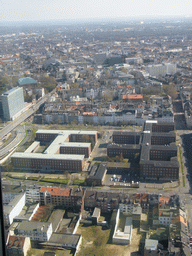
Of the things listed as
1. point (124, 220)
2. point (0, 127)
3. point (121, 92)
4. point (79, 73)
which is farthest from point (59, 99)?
point (124, 220)

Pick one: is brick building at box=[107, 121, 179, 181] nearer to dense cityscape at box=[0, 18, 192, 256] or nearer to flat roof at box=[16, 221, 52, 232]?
dense cityscape at box=[0, 18, 192, 256]

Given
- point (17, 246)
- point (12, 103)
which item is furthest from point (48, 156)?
point (12, 103)

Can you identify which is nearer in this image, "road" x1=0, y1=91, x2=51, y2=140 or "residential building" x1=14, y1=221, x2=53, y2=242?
"residential building" x1=14, y1=221, x2=53, y2=242

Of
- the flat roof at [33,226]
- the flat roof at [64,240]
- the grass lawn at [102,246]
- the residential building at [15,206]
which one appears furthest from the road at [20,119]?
the grass lawn at [102,246]

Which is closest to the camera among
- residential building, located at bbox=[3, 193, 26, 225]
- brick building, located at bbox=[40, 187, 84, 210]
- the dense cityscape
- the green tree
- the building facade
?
the dense cityscape

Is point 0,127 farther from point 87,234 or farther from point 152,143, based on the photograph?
point 87,234

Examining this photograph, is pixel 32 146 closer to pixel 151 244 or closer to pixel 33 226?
pixel 33 226

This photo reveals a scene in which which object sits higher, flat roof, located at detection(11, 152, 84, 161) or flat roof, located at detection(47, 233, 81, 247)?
flat roof, located at detection(11, 152, 84, 161)

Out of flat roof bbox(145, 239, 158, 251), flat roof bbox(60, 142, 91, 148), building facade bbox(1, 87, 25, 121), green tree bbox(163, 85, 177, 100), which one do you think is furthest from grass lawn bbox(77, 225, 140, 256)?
green tree bbox(163, 85, 177, 100)

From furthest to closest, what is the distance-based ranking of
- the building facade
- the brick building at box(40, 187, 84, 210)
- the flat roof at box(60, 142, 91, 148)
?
the building facade, the flat roof at box(60, 142, 91, 148), the brick building at box(40, 187, 84, 210)
